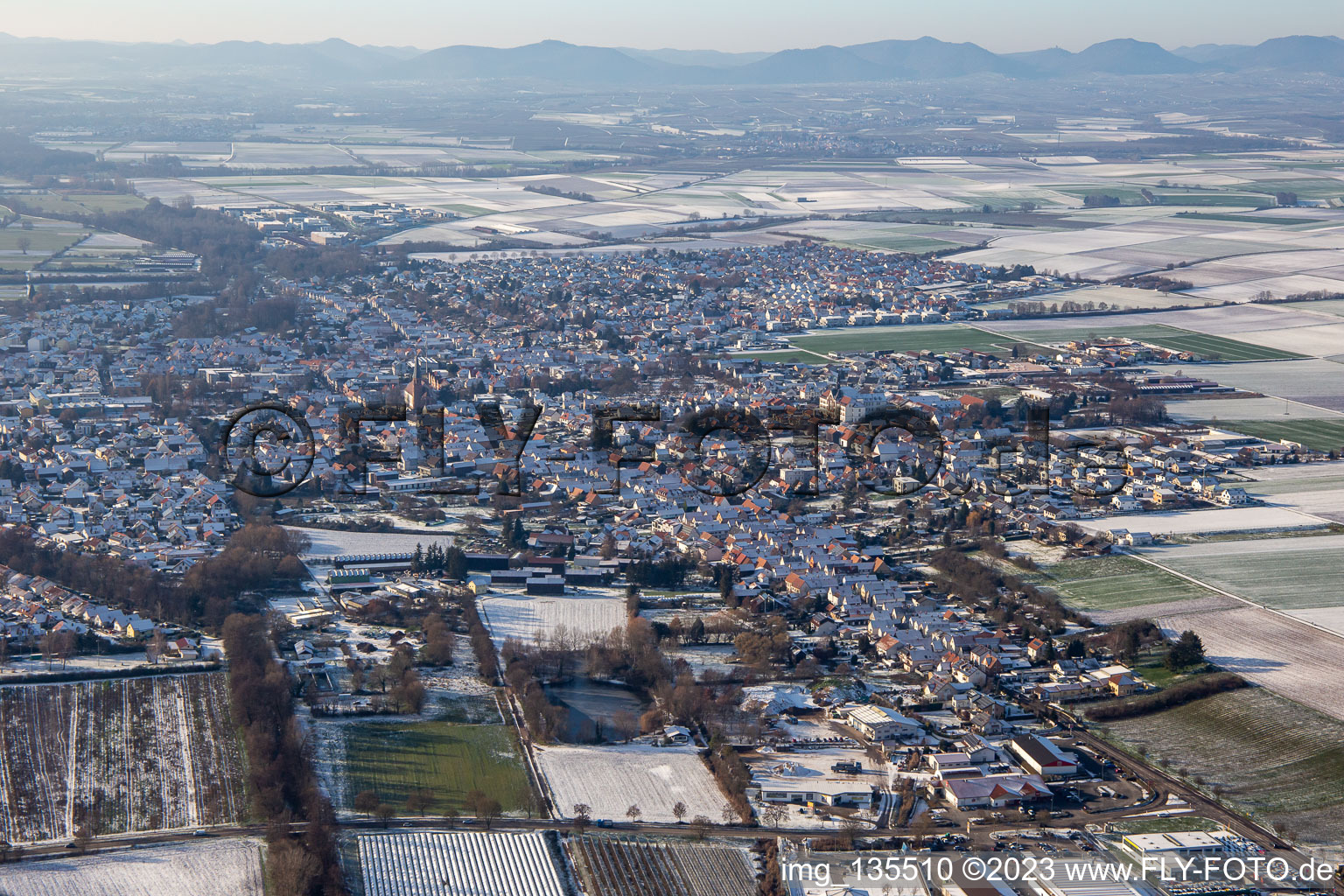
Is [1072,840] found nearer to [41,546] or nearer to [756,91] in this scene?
[41,546]

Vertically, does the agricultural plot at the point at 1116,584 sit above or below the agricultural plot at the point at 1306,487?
below

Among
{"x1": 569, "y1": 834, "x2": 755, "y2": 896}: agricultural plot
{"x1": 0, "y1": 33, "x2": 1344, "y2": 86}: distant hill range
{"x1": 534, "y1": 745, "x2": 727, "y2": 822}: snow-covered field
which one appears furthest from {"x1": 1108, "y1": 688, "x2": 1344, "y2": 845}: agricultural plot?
{"x1": 0, "y1": 33, "x2": 1344, "y2": 86}: distant hill range

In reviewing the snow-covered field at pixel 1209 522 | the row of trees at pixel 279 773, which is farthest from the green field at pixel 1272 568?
the row of trees at pixel 279 773

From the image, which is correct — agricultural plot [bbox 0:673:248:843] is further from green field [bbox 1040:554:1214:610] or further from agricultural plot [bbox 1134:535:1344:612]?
agricultural plot [bbox 1134:535:1344:612]

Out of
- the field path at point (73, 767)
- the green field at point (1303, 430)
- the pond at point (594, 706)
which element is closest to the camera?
the field path at point (73, 767)

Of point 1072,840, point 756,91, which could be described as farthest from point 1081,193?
point 756,91

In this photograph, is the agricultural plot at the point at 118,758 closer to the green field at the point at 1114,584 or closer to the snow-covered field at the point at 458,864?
the snow-covered field at the point at 458,864
